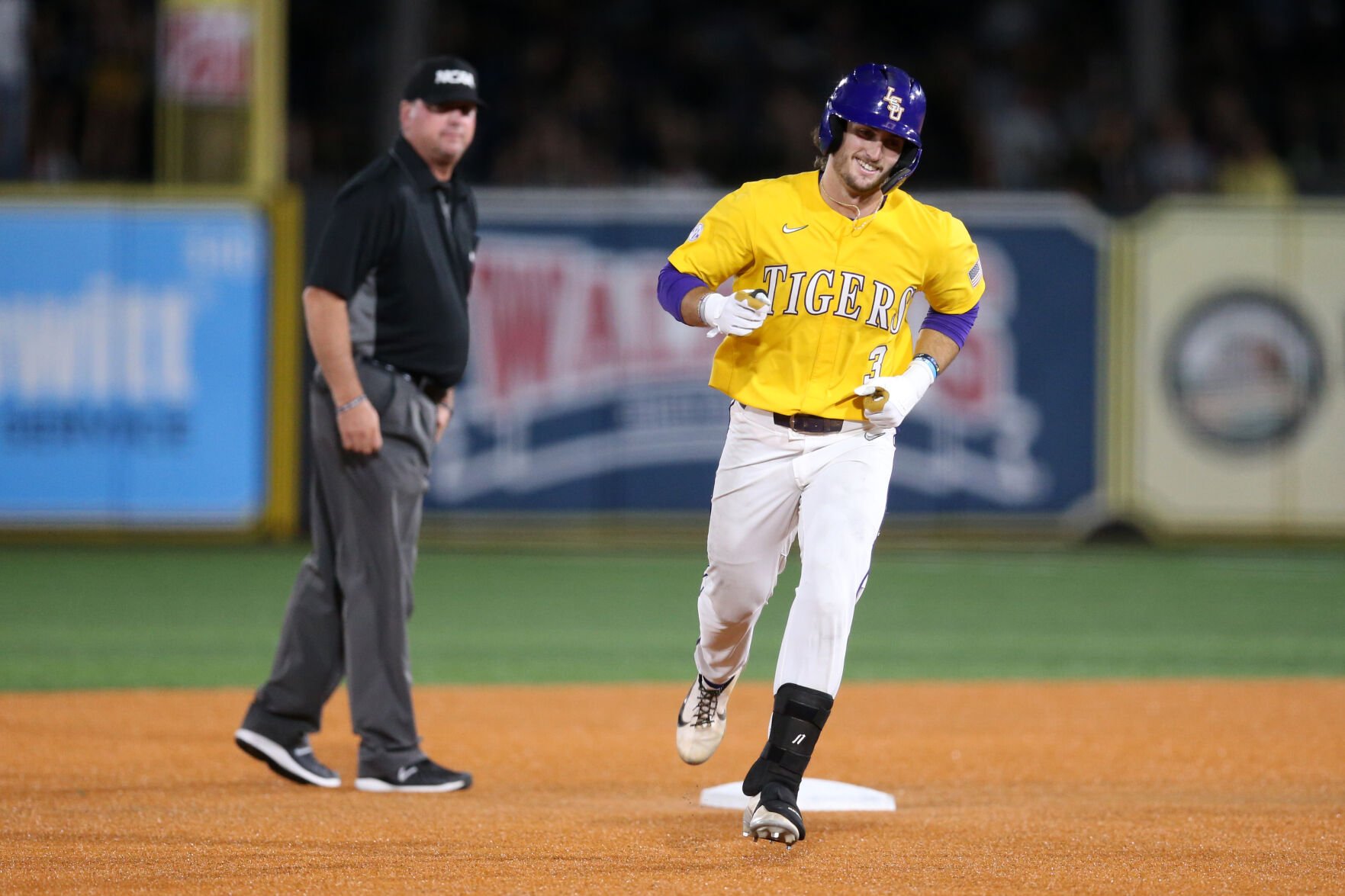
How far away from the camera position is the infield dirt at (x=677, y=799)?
13.4 feet

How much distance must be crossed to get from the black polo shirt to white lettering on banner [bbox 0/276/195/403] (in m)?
8.25

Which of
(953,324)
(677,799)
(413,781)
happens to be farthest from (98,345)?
(953,324)

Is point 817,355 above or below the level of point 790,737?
above

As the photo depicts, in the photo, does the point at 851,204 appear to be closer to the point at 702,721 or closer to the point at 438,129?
the point at 438,129

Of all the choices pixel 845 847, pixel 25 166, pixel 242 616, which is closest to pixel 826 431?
pixel 845 847

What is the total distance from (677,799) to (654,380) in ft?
27.6

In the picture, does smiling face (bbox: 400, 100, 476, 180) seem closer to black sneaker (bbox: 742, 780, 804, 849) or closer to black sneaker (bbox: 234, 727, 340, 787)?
black sneaker (bbox: 234, 727, 340, 787)

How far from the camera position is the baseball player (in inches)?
177

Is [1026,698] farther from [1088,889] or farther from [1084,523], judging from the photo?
[1084,523]

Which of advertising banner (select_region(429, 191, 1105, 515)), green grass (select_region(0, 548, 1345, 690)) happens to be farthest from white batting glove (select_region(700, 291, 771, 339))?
advertising banner (select_region(429, 191, 1105, 515))

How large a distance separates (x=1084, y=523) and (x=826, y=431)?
31.3ft

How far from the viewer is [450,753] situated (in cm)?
607

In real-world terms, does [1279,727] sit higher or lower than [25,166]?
lower

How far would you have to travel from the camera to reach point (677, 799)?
5242mm
